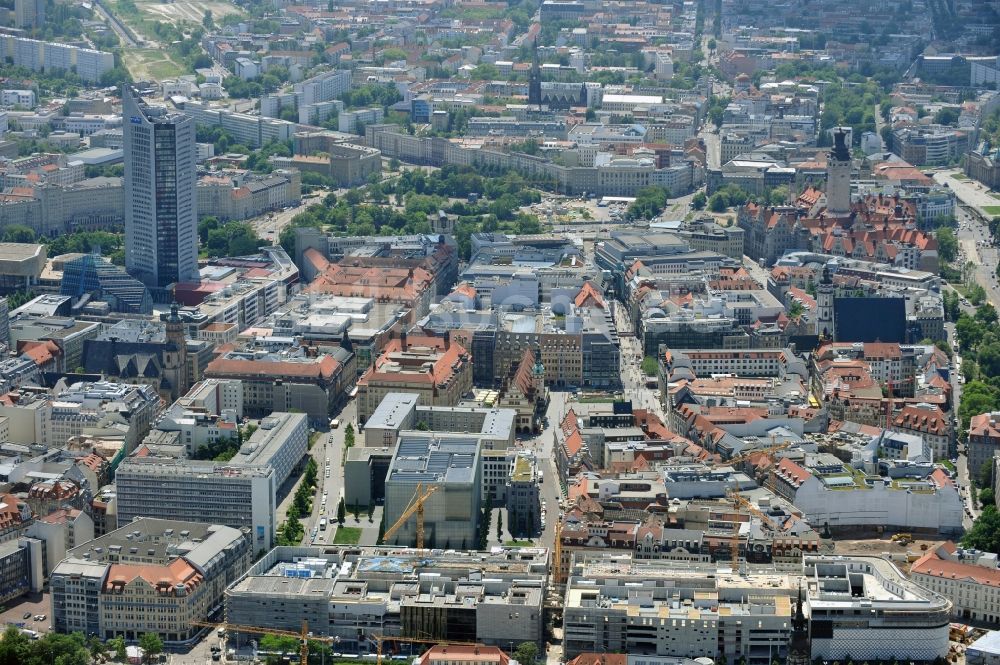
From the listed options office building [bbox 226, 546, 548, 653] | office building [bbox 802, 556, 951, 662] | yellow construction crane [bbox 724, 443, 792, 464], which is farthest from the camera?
yellow construction crane [bbox 724, 443, 792, 464]

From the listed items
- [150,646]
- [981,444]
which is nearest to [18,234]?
[981,444]

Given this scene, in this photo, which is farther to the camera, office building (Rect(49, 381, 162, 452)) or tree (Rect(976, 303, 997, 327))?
tree (Rect(976, 303, 997, 327))

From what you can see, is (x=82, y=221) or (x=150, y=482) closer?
(x=150, y=482)

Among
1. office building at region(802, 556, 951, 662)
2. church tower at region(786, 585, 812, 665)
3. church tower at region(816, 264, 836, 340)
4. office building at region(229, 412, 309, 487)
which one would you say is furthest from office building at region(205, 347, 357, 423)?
office building at region(802, 556, 951, 662)

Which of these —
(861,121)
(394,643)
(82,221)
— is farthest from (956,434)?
(861,121)

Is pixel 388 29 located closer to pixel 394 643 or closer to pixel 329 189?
pixel 329 189

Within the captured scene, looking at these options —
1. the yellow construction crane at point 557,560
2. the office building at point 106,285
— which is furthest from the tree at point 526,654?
the office building at point 106,285

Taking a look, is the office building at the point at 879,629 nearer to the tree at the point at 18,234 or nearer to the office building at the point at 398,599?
the office building at the point at 398,599

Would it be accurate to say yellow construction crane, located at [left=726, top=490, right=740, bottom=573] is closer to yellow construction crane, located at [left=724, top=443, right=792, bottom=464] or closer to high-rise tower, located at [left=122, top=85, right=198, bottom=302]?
yellow construction crane, located at [left=724, top=443, right=792, bottom=464]
